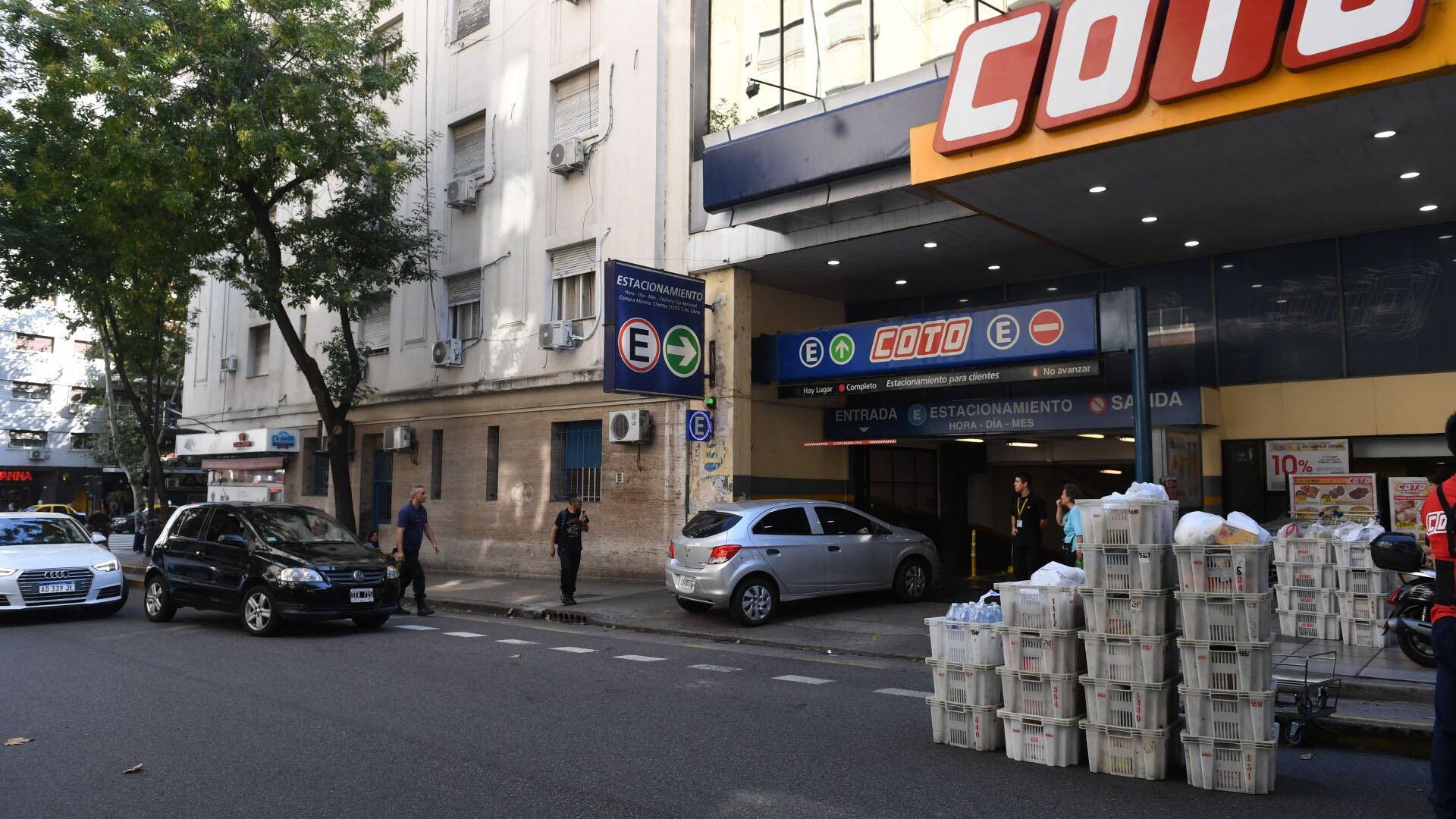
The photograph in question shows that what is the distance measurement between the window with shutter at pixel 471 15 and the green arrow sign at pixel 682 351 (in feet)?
32.8

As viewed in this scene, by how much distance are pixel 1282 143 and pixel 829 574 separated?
7305 millimetres

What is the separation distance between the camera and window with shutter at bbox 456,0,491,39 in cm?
2173

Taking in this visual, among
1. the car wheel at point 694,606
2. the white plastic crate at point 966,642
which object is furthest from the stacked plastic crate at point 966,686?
the car wheel at point 694,606

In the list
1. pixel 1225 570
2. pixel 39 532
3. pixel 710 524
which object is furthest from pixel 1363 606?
pixel 39 532

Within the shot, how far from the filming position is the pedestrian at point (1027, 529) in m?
12.5

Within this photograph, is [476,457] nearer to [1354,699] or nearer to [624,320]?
[624,320]

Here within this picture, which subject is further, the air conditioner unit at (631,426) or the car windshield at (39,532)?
the air conditioner unit at (631,426)

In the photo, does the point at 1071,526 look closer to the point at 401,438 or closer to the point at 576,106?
the point at 576,106

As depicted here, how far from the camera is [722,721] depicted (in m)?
7.19

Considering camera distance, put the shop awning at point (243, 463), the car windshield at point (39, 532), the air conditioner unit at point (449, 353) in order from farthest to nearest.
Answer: the shop awning at point (243, 463)
the air conditioner unit at point (449, 353)
the car windshield at point (39, 532)

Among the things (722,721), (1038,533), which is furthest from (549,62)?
(722,721)

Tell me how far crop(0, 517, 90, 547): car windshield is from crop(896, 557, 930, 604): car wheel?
11.9 m

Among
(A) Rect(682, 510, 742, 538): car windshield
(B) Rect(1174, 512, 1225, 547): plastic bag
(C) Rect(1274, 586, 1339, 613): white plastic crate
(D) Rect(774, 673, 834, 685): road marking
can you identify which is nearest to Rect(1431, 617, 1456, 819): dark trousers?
(B) Rect(1174, 512, 1225, 547): plastic bag

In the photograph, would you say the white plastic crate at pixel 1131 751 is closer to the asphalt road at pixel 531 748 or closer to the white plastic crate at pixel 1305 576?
the asphalt road at pixel 531 748
